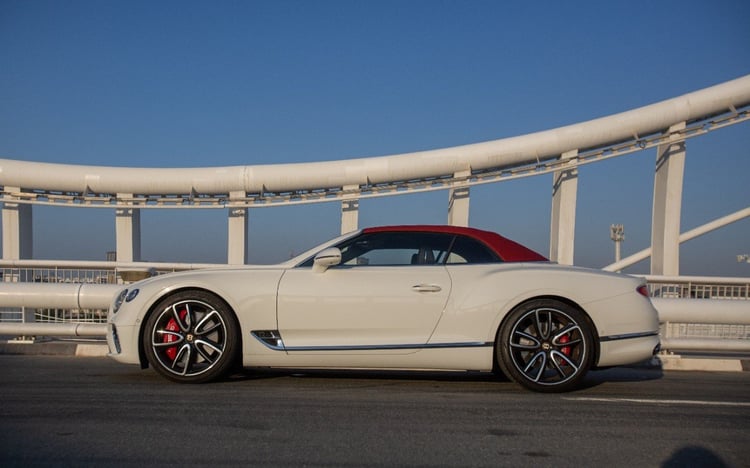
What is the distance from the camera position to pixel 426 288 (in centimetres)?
515

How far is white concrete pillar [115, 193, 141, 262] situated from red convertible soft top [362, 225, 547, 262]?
14875 mm

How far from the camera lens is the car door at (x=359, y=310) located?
5.08 metres

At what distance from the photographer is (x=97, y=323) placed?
7.43m

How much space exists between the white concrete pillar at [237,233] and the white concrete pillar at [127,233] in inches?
109

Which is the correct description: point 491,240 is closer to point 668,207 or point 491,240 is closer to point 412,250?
point 412,250

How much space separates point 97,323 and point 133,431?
4.12 metres

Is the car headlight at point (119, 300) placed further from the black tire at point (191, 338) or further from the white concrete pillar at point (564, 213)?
the white concrete pillar at point (564, 213)

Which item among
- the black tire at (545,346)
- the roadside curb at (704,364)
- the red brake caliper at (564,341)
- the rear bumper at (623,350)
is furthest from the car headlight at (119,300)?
the roadside curb at (704,364)

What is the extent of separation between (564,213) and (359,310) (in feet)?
48.6

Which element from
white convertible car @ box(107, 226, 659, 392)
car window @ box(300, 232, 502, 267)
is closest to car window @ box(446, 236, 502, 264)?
car window @ box(300, 232, 502, 267)

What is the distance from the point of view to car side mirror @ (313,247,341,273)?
509cm

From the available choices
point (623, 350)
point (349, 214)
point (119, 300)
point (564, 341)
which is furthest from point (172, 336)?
point (349, 214)

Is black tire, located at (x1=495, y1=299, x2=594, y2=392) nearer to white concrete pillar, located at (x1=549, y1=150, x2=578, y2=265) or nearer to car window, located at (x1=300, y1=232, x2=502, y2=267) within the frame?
car window, located at (x1=300, y1=232, x2=502, y2=267)

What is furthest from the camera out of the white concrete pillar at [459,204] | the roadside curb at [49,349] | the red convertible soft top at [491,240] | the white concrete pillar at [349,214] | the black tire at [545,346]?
the white concrete pillar at [459,204]
